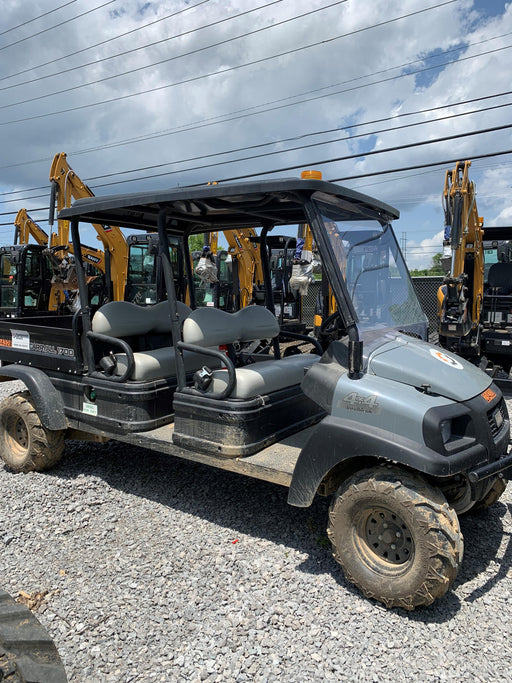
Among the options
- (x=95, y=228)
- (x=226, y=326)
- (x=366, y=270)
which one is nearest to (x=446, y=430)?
(x=366, y=270)

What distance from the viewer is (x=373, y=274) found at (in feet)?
11.8

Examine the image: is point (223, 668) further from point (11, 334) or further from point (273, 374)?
point (11, 334)

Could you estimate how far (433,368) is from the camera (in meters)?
3.12

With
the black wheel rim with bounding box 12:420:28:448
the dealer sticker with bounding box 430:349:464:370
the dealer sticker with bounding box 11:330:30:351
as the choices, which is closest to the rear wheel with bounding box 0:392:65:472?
the black wheel rim with bounding box 12:420:28:448

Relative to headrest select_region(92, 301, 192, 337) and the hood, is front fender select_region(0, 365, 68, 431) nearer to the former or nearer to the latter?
headrest select_region(92, 301, 192, 337)

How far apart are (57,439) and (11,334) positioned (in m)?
1.12

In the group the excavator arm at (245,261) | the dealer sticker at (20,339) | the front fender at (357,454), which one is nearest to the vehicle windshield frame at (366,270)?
the front fender at (357,454)

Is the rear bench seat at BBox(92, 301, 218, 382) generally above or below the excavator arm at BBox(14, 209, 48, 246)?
below

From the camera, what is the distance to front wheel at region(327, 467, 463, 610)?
2.70 metres

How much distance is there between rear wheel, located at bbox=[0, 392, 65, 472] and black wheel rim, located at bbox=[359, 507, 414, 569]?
289 centimetres

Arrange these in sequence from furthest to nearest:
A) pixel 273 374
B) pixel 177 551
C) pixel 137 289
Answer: pixel 137 289
pixel 273 374
pixel 177 551

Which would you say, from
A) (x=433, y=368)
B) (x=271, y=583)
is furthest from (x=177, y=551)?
(x=433, y=368)

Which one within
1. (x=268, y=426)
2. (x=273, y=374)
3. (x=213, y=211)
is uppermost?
(x=213, y=211)

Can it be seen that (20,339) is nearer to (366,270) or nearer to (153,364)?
(153,364)
